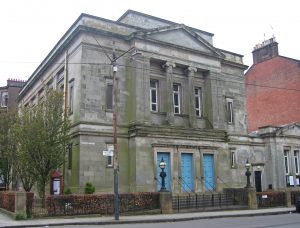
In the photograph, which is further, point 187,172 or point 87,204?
point 187,172

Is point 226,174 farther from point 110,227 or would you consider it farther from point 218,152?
point 110,227

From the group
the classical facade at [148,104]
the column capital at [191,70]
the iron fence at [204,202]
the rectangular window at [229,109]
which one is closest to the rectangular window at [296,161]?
the classical facade at [148,104]

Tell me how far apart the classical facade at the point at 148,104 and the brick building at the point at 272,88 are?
459 inches

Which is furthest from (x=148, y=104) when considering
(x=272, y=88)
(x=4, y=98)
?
(x=4, y=98)

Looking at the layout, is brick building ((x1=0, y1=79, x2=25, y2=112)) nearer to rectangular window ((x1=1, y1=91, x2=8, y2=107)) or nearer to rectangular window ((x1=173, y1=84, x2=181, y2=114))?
rectangular window ((x1=1, y1=91, x2=8, y2=107))

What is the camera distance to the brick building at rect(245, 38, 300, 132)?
44094mm

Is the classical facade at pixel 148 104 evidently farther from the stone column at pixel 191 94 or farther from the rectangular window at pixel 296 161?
the rectangular window at pixel 296 161

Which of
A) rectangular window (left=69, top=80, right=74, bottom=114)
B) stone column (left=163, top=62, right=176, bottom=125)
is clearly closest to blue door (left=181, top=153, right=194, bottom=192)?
stone column (left=163, top=62, right=176, bottom=125)

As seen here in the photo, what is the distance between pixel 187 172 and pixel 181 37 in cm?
1053

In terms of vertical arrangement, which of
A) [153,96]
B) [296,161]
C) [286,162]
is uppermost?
[153,96]

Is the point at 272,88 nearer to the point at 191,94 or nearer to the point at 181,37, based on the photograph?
the point at 191,94

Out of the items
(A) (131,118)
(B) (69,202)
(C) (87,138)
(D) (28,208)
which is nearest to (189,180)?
(A) (131,118)

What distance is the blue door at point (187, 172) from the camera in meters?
29.7

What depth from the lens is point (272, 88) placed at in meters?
46.1
